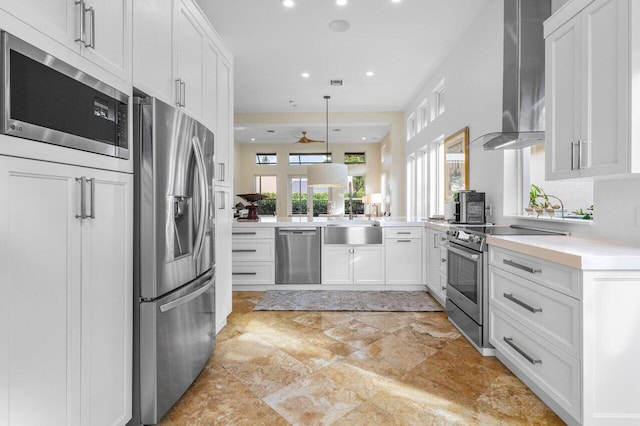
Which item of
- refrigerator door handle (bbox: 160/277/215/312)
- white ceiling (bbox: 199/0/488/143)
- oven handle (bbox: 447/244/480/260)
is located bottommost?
refrigerator door handle (bbox: 160/277/215/312)

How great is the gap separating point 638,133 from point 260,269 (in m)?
3.68

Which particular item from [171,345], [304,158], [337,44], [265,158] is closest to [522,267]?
[171,345]

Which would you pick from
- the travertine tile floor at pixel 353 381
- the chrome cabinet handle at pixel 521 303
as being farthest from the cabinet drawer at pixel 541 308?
the travertine tile floor at pixel 353 381

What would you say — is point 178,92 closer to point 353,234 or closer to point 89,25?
point 89,25

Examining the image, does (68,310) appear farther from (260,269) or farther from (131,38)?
(260,269)

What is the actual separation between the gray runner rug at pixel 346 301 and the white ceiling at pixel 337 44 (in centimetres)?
300

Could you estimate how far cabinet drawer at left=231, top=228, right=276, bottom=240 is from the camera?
4.24 metres

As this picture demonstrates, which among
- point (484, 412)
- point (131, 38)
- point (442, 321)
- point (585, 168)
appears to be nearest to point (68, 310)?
point (131, 38)

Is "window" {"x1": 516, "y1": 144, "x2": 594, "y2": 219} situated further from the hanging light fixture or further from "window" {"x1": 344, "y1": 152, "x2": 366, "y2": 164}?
"window" {"x1": 344, "y1": 152, "x2": 366, "y2": 164}

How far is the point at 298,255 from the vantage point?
4.25 meters

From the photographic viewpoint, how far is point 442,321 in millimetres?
→ 3234

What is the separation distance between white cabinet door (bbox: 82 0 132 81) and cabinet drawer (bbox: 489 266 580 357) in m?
2.31

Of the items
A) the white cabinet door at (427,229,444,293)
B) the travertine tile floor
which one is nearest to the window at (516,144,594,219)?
the white cabinet door at (427,229,444,293)

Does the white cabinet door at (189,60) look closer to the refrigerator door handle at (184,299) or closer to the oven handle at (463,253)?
the refrigerator door handle at (184,299)
